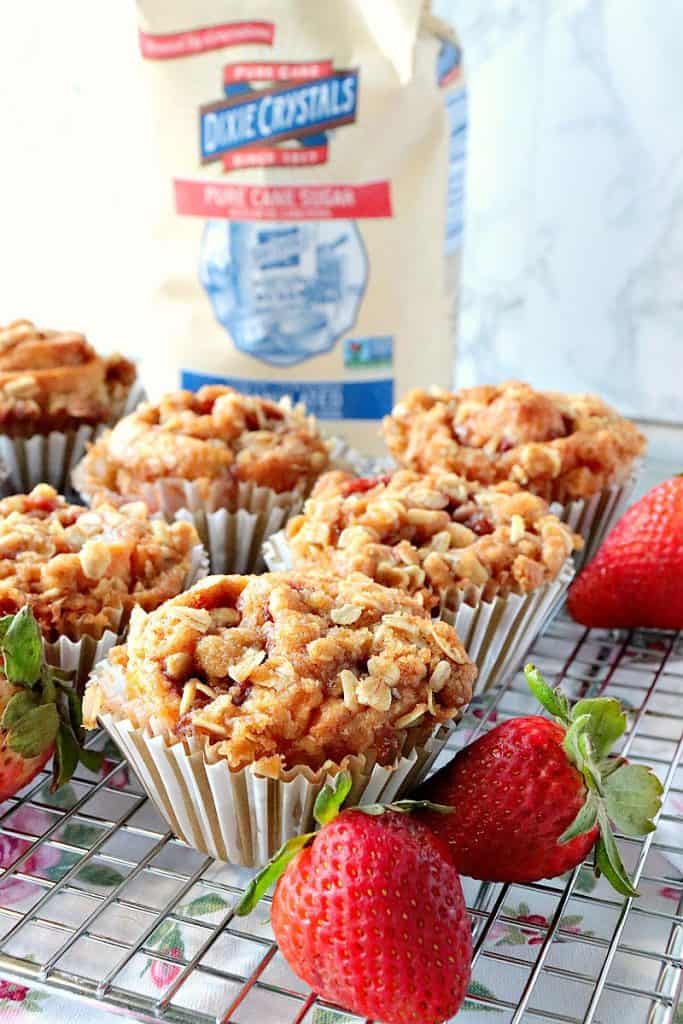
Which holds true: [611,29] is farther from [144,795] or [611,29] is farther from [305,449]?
[144,795]

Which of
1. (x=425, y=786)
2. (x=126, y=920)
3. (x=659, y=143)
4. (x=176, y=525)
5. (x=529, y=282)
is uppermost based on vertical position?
(x=659, y=143)

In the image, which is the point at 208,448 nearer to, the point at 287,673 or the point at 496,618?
the point at 496,618

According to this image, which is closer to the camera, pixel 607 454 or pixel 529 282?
pixel 607 454

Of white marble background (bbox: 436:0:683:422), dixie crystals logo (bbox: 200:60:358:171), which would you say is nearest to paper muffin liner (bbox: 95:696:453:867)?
dixie crystals logo (bbox: 200:60:358:171)

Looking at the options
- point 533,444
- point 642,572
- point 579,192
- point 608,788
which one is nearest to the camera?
point 608,788

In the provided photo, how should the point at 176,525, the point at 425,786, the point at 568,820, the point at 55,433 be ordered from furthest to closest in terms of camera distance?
the point at 55,433
the point at 176,525
the point at 425,786
the point at 568,820

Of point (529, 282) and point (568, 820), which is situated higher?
point (529, 282)

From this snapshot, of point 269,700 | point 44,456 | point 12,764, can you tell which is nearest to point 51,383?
point 44,456

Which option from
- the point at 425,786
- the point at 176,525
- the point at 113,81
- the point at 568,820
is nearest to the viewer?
the point at 568,820

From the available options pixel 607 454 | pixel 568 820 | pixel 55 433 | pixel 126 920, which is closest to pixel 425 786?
pixel 568 820
